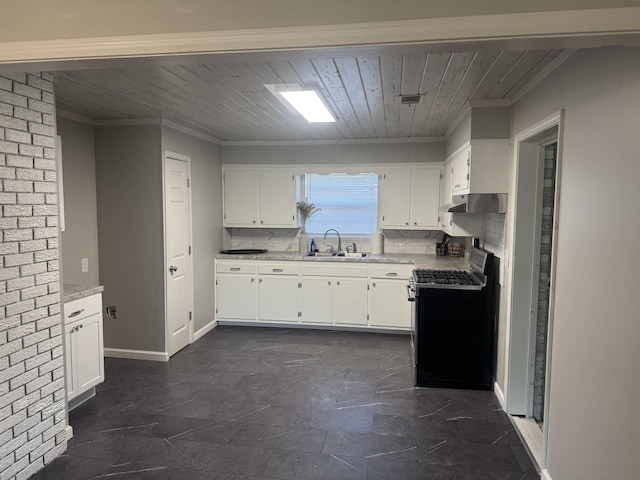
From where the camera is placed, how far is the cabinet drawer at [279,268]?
4.96 m

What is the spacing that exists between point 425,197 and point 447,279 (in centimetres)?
162

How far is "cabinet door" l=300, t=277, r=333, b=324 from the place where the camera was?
194 inches

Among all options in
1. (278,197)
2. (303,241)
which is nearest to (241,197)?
(278,197)

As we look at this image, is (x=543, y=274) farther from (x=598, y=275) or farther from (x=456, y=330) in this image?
(x=598, y=275)

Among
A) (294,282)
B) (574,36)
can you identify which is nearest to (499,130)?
(574,36)

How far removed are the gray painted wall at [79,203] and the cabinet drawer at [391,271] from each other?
2.99 meters

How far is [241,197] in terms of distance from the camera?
5.30 meters

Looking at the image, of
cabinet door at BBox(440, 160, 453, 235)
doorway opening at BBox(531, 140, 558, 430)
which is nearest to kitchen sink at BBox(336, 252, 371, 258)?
cabinet door at BBox(440, 160, 453, 235)

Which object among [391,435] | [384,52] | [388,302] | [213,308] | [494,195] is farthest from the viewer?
[213,308]

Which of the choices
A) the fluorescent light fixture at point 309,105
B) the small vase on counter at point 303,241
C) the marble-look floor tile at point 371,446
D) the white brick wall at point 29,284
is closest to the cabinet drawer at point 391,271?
the small vase on counter at point 303,241

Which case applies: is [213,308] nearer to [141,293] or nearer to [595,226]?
[141,293]

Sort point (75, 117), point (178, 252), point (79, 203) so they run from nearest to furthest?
point (75, 117)
point (79, 203)
point (178, 252)

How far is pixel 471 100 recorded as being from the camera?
3119 millimetres

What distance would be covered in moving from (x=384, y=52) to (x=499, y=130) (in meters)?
2.19
